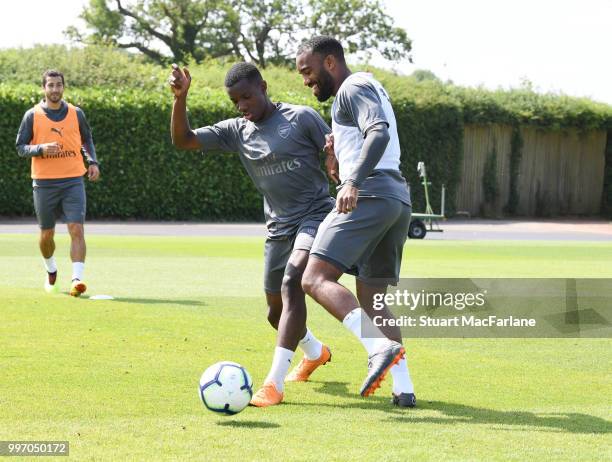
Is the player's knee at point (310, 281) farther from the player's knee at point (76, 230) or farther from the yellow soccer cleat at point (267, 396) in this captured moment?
the player's knee at point (76, 230)

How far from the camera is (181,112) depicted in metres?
6.82

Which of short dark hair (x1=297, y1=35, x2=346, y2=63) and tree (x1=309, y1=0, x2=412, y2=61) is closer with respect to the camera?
short dark hair (x1=297, y1=35, x2=346, y2=63)

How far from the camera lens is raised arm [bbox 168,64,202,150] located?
6551mm

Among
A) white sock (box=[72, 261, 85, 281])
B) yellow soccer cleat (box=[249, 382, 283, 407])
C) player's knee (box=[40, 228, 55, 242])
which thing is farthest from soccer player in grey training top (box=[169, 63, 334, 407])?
player's knee (box=[40, 228, 55, 242])

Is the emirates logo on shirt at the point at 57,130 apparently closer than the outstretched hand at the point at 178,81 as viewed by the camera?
No

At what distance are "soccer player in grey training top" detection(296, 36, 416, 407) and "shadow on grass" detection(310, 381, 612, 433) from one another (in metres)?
0.15

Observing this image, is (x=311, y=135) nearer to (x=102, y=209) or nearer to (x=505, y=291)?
(x=505, y=291)

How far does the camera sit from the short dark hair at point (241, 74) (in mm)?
6750

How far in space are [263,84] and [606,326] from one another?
4625 mm

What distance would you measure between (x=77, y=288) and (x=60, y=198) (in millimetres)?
1108

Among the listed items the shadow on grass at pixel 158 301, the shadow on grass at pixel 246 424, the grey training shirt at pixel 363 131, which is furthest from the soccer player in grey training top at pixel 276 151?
the shadow on grass at pixel 158 301

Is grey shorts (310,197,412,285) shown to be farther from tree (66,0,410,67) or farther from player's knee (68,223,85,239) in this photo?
tree (66,0,410,67)

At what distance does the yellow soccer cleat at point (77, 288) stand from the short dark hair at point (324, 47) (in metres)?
6.07

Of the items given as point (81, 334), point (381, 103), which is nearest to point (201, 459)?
point (381, 103)
